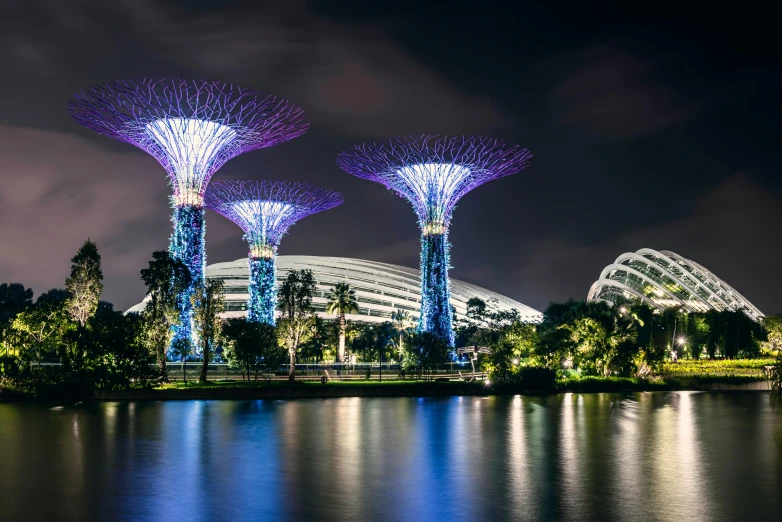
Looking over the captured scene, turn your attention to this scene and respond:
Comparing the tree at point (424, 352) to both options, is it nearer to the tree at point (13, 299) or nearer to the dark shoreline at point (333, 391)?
the dark shoreline at point (333, 391)

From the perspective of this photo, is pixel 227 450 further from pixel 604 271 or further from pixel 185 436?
pixel 604 271

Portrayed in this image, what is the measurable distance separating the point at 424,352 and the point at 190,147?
967 inches

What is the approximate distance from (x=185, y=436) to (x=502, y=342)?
35006 millimetres

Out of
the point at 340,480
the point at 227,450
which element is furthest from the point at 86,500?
the point at 227,450

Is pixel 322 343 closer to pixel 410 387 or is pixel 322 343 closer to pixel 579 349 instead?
pixel 579 349

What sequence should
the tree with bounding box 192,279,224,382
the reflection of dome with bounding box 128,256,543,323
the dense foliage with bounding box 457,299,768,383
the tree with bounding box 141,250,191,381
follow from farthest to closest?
the reflection of dome with bounding box 128,256,543,323 < the dense foliage with bounding box 457,299,768,383 < the tree with bounding box 192,279,224,382 < the tree with bounding box 141,250,191,381

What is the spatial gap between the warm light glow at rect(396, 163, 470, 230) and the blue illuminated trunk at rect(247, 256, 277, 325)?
19.2 metres

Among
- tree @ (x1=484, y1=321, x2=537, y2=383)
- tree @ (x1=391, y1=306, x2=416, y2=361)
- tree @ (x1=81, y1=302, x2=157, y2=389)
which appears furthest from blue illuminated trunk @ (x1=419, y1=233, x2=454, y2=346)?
tree @ (x1=81, y1=302, x2=157, y2=389)

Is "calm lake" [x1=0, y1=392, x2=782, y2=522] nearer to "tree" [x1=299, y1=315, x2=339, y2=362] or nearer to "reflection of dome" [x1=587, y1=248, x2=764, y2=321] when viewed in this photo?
"tree" [x1=299, y1=315, x2=339, y2=362]

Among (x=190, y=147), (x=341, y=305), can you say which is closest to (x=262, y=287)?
(x=341, y=305)

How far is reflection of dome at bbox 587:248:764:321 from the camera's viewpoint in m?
132

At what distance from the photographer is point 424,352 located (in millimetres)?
68500

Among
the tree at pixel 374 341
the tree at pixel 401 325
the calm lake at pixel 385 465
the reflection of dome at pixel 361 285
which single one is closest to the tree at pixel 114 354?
the calm lake at pixel 385 465

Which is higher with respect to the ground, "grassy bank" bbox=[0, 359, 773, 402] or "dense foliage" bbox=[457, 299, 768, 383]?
"dense foliage" bbox=[457, 299, 768, 383]
